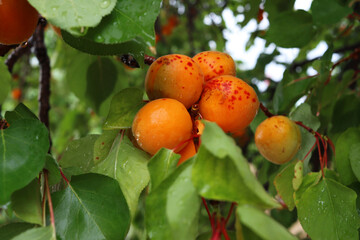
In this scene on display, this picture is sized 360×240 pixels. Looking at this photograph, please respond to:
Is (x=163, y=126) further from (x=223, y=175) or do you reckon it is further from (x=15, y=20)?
(x=15, y=20)

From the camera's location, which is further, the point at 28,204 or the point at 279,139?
the point at 279,139

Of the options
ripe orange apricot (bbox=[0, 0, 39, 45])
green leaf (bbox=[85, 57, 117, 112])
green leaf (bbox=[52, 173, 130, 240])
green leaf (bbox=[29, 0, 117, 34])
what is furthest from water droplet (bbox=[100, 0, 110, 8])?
green leaf (bbox=[85, 57, 117, 112])

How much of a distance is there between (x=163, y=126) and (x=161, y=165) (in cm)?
8

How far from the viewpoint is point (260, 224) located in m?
0.37

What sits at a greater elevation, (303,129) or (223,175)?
(223,175)

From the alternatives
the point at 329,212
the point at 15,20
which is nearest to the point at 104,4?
the point at 15,20

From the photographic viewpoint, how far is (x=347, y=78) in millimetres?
1185

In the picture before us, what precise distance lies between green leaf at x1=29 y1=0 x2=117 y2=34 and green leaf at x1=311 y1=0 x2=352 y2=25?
40 cm

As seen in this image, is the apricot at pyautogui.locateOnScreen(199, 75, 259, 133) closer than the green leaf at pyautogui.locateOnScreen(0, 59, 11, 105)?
Yes

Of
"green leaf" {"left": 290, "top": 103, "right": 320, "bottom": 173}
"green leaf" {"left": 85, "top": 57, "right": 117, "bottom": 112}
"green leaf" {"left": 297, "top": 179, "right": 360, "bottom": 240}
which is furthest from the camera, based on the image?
"green leaf" {"left": 85, "top": 57, "right": 117, "bottom": 112}

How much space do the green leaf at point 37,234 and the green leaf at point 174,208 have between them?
14cm

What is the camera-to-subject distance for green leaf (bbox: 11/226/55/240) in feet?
1.52

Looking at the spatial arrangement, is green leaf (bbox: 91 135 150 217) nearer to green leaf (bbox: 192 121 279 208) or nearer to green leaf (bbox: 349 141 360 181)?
green leaf (bbox: 192 121 279 208)

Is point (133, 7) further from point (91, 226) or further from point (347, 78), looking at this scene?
point (347, 78)
